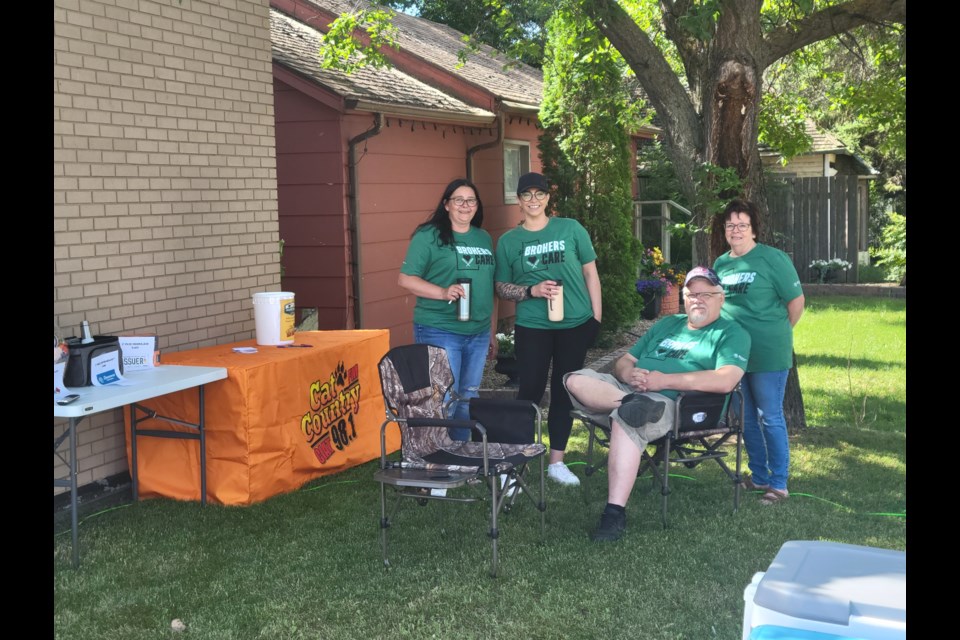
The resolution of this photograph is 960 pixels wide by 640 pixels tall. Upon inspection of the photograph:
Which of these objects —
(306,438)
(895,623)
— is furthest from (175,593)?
(895,623)

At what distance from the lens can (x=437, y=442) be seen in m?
4.77

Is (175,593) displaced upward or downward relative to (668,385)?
downward

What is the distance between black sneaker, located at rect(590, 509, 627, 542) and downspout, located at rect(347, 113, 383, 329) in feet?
13.6

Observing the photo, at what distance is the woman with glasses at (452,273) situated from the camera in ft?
16.9

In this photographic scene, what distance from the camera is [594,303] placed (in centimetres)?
527

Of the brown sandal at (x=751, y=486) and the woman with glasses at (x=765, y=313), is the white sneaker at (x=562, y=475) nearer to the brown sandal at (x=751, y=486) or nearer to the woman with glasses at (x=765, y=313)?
the brown sandal at (x=751, y=486)

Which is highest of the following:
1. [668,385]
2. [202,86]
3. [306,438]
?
[202,86]

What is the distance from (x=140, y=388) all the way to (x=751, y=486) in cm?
333

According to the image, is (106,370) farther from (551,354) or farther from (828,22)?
(828,22)

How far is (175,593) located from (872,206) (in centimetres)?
2396

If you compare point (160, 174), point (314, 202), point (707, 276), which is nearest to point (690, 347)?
point (707, 276)

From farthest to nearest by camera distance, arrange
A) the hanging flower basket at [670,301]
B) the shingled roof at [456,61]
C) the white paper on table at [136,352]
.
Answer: the hanging flower basket at [670,301] → the shingled roof at [456,61] → the white paper on table at [136,352]

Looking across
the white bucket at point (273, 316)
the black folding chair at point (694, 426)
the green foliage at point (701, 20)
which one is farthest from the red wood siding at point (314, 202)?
the green foliage at point (701, 20)
